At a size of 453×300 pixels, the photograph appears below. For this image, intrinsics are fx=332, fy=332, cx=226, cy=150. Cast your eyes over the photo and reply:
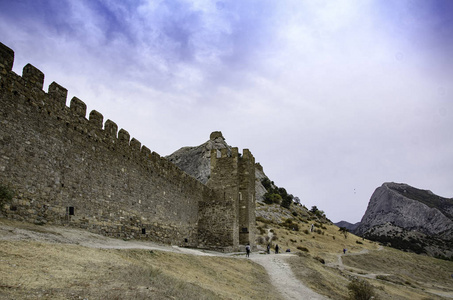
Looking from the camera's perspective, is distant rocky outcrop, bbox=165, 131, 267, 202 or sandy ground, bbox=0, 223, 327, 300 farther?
distant rocky outcrop, bbox=165, 131, 267, 202

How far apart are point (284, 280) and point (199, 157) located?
4328 cm

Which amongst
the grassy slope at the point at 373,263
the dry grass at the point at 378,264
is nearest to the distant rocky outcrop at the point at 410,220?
the dry grass at the point at 378,264

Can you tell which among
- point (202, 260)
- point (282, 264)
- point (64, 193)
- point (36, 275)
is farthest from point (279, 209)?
point (36, 275)

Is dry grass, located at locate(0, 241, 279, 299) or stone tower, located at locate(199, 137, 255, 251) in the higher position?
stone tower, located at locate(199, 137, 255, 251)

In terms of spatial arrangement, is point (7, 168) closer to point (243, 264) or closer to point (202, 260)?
point (202, 260)

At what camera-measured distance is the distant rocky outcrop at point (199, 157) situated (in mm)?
55178

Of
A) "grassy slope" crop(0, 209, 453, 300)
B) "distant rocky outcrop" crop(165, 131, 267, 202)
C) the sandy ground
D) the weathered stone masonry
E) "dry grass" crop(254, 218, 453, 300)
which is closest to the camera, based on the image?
"grassy slope" crop(0, 209, 453, 300)

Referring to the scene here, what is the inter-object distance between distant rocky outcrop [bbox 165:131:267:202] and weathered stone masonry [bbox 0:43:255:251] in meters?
31.3

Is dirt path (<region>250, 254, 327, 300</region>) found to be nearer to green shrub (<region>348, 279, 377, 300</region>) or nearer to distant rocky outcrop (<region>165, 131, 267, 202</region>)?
green shrub (<region>348, 279, 377, 300</region>)

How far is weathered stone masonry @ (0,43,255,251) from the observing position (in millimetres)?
10586

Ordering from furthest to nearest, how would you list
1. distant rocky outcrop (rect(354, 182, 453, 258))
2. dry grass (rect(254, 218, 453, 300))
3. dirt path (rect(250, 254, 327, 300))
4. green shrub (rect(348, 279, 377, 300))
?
distant rocky outcrop (rect(354, 182, 453, 258)) < dry grass (rect(254, 218, 453, 300)) < green shrub (rect(348, 279, 377, 300)) < dirt path (rect(250, 254, 327, 300))

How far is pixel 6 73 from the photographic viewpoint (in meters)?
10.5

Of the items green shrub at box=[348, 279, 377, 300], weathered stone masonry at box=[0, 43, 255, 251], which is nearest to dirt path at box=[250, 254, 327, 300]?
green shrub at box=[348, 279, 377, 300]

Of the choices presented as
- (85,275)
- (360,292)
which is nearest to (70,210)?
(85,275)
